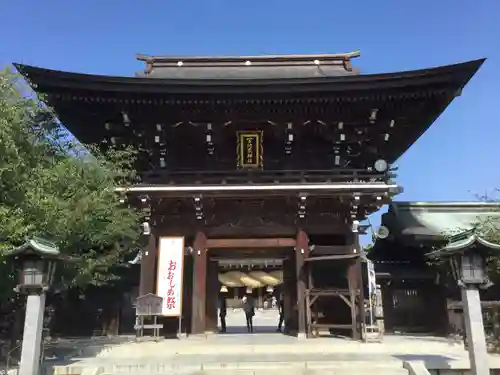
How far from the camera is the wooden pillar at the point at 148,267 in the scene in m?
13.8

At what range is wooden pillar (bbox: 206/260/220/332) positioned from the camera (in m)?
15.4

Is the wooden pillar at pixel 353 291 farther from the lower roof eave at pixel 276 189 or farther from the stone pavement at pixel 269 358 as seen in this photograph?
the lower roof eave at pixel 276 189

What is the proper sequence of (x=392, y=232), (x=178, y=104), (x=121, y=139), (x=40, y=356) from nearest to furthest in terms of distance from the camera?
(x=40, y=356)
(x=178, y=104)
(x=121, y=139)
(x=392, y=232)

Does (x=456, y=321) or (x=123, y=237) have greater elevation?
(x=123, y=237)

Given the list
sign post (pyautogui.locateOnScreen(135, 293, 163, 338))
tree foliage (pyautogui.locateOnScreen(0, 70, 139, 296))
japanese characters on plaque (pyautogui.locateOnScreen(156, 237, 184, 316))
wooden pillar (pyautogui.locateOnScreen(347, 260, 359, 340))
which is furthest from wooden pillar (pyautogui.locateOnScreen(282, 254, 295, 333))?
tree foliage (pyautogui.locateOnScreen(0, 70, 139, 296))

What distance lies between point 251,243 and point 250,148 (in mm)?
3203

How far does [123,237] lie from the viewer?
12758mm

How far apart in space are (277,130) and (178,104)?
11.3ft

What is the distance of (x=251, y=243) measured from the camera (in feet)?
46.8

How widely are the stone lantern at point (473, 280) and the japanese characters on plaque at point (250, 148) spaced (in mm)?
7242

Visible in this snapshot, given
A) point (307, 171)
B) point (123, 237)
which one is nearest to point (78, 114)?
point (123, 237)

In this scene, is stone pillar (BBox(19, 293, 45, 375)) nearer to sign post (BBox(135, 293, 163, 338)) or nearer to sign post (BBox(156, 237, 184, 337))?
sign post (BBox(135, 293, 163, 338))

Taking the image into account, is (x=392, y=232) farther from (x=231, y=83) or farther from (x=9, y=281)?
(x=9, y=281)

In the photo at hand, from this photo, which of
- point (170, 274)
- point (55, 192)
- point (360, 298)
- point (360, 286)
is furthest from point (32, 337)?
point (360, 286)
